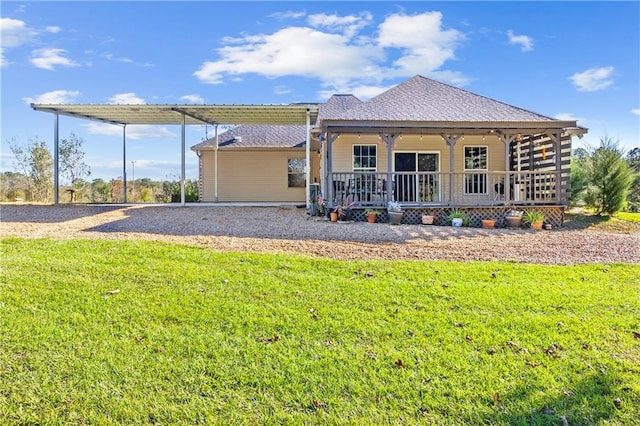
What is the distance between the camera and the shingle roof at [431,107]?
13.2 meters

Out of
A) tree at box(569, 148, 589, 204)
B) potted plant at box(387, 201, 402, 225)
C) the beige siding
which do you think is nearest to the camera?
potted plant at box(387, 201, 402, 225)

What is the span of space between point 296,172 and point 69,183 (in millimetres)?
11511

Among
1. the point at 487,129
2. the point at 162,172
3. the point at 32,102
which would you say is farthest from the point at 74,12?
the point at 487,129

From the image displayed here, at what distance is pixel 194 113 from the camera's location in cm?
1570

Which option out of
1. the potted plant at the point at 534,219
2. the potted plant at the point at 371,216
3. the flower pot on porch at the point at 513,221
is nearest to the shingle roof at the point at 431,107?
Result: the potted plant at the point at 371,216

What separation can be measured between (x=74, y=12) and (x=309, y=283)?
36.4 ft

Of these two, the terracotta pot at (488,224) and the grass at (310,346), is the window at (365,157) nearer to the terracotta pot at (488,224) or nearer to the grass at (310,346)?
the terracotta pot at (488,224)

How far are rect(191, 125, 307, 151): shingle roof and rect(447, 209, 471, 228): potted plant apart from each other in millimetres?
8270

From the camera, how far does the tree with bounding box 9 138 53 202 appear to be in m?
18.5

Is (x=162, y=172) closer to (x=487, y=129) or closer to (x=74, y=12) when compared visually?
(x=74, y=12)

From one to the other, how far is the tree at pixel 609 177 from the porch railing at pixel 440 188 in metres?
2.09

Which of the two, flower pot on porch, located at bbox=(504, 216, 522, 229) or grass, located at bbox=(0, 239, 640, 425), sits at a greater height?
flower pot on porch, located at bbox=(504, 216, 522, 229)

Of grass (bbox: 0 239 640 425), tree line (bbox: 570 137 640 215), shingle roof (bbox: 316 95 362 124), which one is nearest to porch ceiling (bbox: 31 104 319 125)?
shingle roof (bbox: 316 95 362 124)

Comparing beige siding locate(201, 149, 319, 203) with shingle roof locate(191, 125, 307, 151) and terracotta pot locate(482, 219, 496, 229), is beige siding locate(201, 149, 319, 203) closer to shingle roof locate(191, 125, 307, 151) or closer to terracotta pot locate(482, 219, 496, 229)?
shingle roof locate(191, 125, 307, 151)
